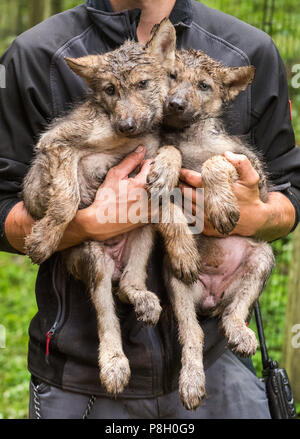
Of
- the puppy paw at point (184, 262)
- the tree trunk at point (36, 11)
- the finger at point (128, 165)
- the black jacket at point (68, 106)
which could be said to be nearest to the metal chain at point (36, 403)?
the black jacket at point (68, 106)

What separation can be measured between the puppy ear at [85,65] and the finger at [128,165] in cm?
47

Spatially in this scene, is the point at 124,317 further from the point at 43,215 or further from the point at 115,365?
the point at 43,215

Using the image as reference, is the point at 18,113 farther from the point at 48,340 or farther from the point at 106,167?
the point at 48,340

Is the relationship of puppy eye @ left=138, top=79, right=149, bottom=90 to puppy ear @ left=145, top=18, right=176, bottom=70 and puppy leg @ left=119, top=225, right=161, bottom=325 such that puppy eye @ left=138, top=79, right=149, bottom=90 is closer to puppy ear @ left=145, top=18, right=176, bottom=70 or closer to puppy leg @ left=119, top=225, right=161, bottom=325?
puppy ear @ left=145, top=18, right=176, bottom=70

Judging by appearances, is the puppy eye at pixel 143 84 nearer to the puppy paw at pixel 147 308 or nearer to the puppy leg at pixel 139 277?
the puppy leg at pixel 139 277

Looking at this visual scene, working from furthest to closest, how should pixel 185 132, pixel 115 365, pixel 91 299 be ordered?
1. pixel 185 132
2. pixel 91 299
3. pixel 115 365

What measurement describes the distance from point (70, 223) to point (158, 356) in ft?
2.67

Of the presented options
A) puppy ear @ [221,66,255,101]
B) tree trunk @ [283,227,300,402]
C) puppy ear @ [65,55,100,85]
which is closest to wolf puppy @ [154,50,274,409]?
puppy ear @ [221,66,255,101]

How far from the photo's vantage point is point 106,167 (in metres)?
3.30

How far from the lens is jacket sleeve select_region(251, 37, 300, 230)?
10.9 feet

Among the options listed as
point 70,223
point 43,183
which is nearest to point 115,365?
point 70,223

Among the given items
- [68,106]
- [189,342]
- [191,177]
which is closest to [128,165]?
[191,177]
